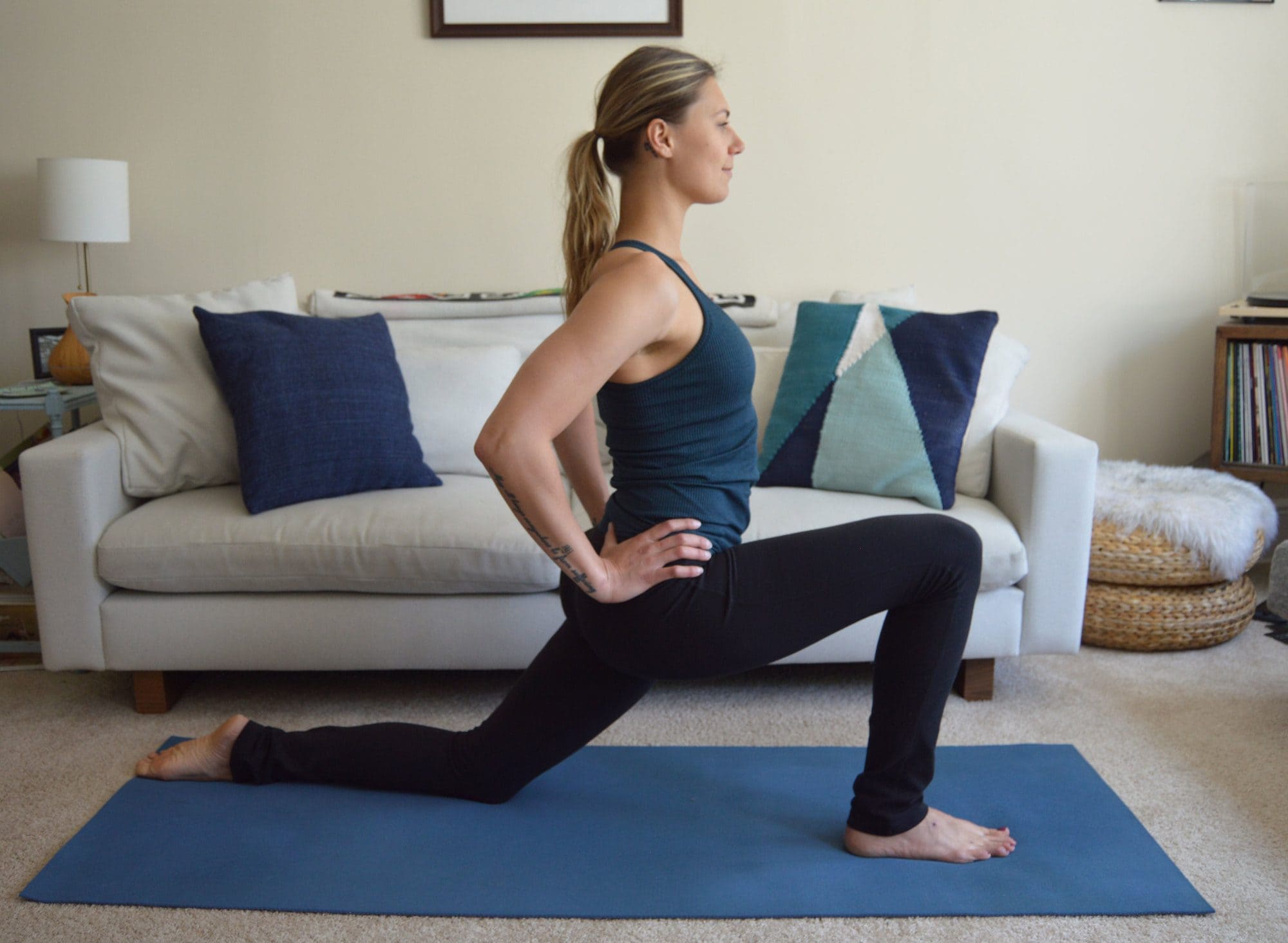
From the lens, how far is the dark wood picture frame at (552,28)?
320cm

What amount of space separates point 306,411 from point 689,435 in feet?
4.31

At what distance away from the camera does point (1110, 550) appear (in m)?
2.71

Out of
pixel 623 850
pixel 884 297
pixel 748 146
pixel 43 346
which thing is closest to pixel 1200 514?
pixel 884 297

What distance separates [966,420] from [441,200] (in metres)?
1.64

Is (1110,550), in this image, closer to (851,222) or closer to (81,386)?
(851,222)

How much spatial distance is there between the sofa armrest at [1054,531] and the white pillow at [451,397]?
1218mm

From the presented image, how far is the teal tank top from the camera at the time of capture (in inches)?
56.6

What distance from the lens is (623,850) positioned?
6.01ft

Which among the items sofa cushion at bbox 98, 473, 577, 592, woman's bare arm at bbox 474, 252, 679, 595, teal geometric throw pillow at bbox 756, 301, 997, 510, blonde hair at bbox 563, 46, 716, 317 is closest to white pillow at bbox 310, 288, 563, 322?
teal geometric throw pillow at bbox 756, 301, 997, 510

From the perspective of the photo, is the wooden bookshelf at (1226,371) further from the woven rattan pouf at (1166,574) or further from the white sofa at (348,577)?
the white sofa at (348,577)

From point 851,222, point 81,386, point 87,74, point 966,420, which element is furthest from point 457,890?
point 87,74

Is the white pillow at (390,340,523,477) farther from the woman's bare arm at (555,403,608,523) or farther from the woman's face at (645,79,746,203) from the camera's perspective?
the woman's face at (645,79,746,203)

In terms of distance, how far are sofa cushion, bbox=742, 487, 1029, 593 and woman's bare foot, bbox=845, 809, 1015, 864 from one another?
2.04 feet

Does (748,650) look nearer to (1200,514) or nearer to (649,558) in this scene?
(649,558)
